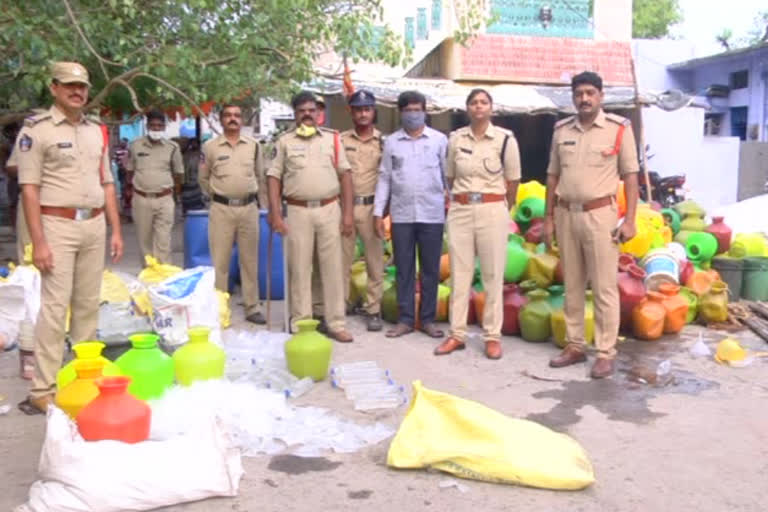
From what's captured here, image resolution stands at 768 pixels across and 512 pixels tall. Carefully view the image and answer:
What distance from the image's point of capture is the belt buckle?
472 cm

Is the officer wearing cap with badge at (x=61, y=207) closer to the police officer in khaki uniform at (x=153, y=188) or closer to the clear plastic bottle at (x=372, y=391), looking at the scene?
the clear plastic bottle at (x=372, y=391)

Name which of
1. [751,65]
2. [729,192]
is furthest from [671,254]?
[751,65]

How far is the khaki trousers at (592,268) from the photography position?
571 cm

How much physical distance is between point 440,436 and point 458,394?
145 centimetres

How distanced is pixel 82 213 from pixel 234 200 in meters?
2.67

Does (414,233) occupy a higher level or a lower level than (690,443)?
higher

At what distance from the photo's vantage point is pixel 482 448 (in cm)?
388

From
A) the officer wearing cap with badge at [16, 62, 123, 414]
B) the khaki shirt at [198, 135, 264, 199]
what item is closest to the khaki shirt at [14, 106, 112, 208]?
the officer wearing cap with badge at [16, 62, 123, 414]

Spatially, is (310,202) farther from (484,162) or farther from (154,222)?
(154,222)

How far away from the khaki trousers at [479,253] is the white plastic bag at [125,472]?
2964mm

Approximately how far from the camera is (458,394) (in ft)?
17.7

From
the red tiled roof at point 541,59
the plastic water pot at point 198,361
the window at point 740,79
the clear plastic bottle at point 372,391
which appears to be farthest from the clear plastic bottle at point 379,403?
the window at point 740,79

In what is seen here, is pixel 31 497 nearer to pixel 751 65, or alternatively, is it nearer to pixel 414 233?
pixel 414 233

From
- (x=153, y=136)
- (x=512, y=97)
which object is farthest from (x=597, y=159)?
(x=512, y=97)
